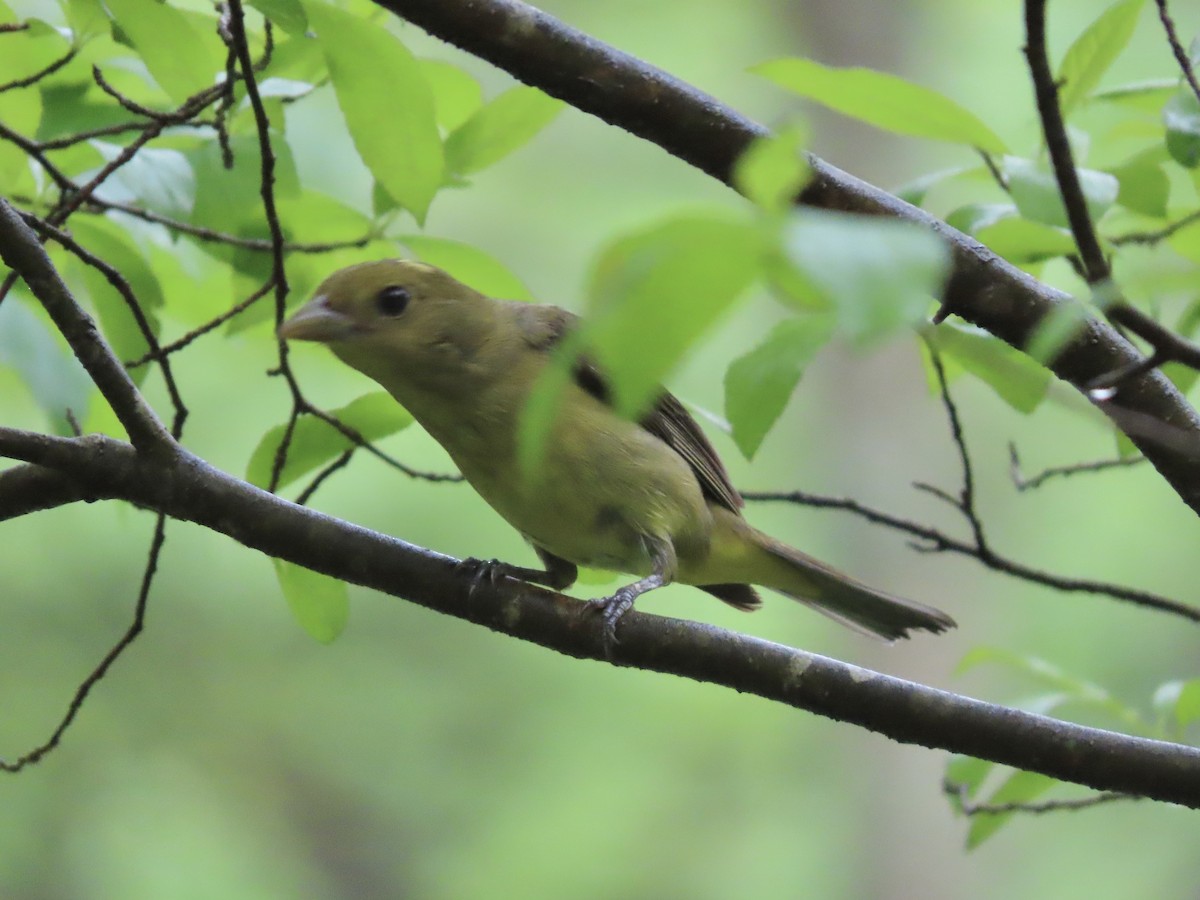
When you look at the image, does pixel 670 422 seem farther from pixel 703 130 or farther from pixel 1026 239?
pixel 1026 239

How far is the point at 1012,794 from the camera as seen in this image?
2.67 metres

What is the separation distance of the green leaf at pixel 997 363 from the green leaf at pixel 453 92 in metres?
1.12

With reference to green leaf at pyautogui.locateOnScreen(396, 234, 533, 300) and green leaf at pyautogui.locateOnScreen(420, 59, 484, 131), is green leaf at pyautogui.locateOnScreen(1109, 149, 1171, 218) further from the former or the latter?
green leaf at pyautogui.locateOnScreen(420, 59, 484, 131)

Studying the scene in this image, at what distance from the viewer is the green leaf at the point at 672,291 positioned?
0.86 m

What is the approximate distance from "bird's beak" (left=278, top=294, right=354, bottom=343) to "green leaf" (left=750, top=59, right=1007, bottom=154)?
1.24m

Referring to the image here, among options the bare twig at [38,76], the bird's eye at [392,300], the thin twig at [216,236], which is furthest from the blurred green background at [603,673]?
the bare twig at [38,76]

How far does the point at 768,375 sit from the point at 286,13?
1.09 m

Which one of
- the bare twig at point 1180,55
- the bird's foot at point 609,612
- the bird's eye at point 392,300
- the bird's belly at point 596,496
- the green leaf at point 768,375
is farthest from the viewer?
the bird's belly at point 596,496

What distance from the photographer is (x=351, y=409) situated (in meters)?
2.63

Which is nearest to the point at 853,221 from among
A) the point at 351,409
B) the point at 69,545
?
the point at 351,409

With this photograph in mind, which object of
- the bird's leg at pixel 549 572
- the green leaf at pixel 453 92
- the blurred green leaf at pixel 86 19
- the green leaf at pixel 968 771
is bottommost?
the bird's leg at pixel 549 572

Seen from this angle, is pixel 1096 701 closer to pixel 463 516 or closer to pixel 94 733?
pixel 463 516

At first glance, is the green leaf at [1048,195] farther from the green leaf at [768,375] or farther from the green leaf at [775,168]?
the green leaf at [775,168]

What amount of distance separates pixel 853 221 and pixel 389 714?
8467 mm
